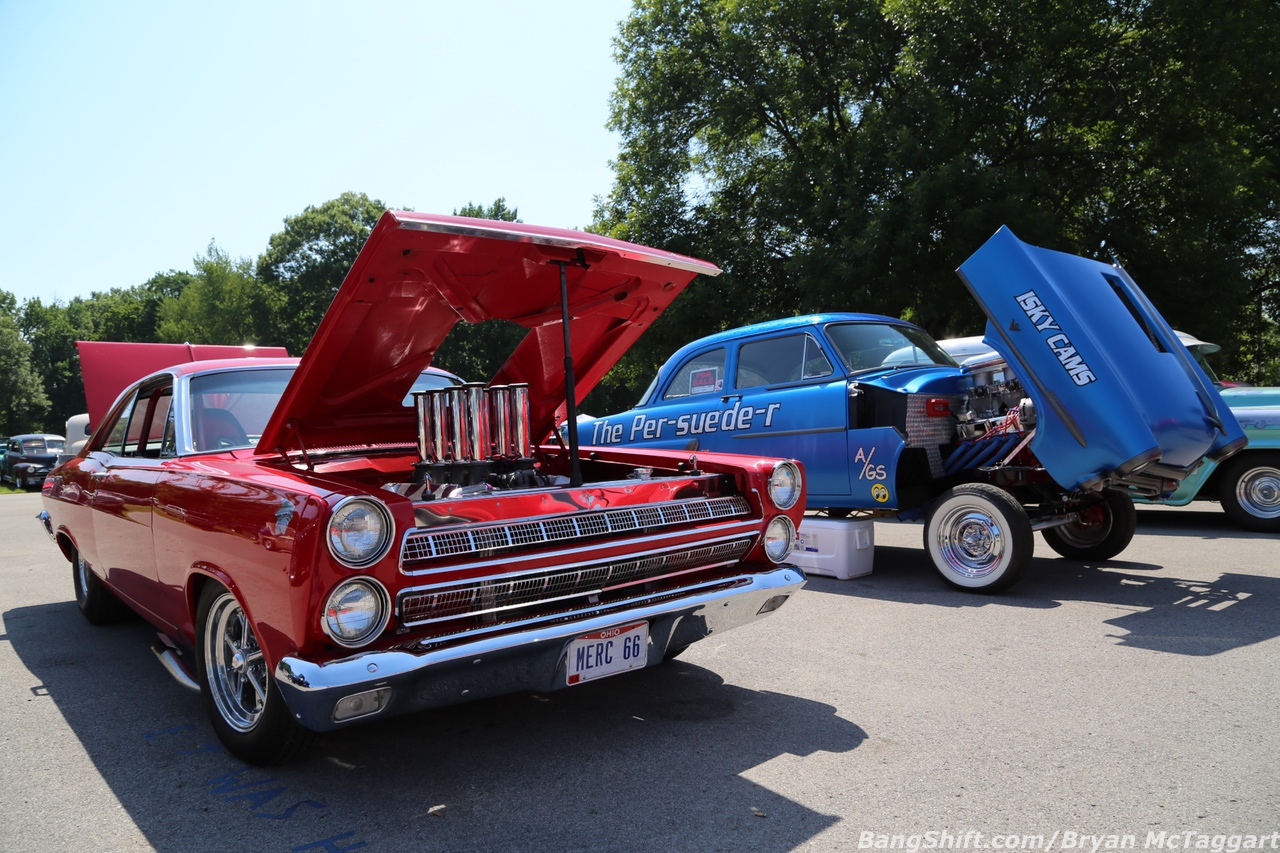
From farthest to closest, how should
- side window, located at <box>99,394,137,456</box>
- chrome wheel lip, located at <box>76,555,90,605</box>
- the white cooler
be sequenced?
the white cooler < chrome wheel lip, located at <box>76,555,90,605</box> < side window, located at <box>99,394,137,456</box>

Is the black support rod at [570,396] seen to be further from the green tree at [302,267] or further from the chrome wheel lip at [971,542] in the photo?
the green tree at [302,267]

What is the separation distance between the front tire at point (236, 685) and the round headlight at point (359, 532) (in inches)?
26.1

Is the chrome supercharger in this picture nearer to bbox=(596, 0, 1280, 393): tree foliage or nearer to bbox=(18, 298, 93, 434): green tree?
bbox=(596, 0, 1280, 393): tree foliage

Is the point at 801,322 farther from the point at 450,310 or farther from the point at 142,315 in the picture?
the point at 142,315

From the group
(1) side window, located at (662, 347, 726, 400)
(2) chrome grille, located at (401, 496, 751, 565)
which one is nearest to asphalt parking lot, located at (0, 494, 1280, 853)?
(2) chrome grille, located at (401, 496, 751, 565)

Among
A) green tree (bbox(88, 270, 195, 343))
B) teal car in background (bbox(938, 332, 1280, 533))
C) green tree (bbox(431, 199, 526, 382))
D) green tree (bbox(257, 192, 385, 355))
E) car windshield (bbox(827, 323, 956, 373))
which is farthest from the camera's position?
green tree (bbox(88, 270, 195, 343))

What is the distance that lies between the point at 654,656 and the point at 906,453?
3.89 metres

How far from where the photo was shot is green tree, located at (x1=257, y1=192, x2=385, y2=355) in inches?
1693

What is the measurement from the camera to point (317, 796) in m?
2.93

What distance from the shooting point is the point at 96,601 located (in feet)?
17.9

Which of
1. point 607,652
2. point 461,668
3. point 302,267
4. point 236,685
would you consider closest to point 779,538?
point 607,652

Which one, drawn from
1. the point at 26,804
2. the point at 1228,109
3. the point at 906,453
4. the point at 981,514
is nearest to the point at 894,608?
the point at 981,514

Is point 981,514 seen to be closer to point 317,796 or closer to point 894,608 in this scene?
point 894,608

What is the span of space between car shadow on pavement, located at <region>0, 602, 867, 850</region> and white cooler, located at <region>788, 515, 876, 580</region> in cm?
246
